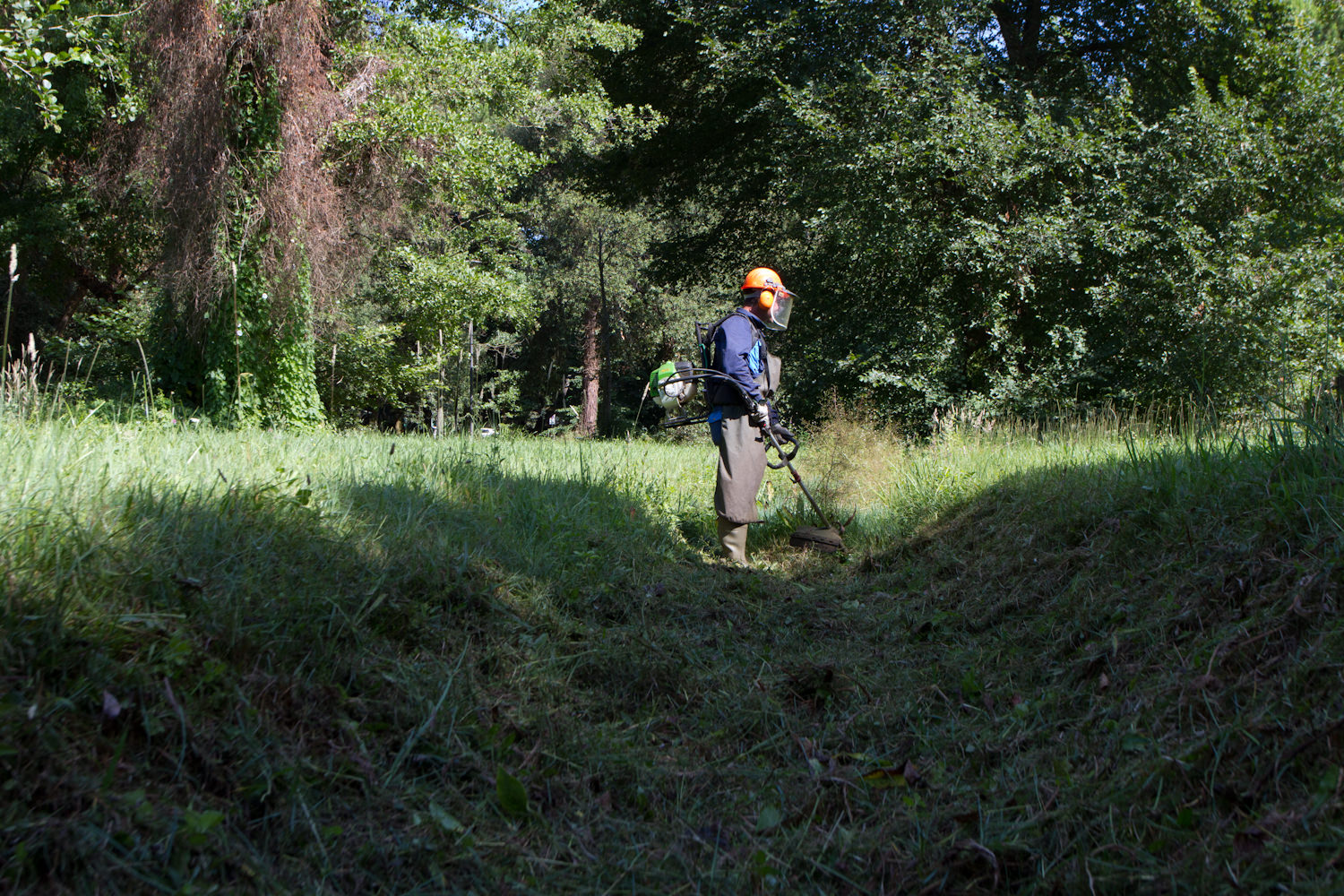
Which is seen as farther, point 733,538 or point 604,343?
point 604,343

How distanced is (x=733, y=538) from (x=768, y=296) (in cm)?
216

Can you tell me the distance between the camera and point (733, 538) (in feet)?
24.1

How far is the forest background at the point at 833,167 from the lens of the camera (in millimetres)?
13133

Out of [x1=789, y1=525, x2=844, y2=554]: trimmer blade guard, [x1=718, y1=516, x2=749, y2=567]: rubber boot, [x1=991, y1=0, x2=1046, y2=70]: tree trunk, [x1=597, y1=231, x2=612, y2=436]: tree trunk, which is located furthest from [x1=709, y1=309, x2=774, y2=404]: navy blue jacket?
[x1=597, y1=231, x2=612, y2=436]: tree trunk

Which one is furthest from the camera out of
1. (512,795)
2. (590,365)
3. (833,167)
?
(590,365)

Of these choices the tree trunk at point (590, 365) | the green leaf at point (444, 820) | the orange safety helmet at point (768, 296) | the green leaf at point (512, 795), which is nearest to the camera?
the green leaf at point (444, 820)

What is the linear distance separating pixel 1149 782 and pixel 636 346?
117ft

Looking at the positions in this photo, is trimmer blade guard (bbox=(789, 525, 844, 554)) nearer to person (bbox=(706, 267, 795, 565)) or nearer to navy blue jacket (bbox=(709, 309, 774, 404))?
person (bbox=(706, 267, 795, 565))

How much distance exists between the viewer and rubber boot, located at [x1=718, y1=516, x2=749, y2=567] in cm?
732

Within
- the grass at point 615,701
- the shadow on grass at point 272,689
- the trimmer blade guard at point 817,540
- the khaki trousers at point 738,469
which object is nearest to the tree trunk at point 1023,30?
the khaki trousers at point 738,469

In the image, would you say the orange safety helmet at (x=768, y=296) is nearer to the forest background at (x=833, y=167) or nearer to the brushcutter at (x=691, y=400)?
the brushcutter at (x=691, y=400)

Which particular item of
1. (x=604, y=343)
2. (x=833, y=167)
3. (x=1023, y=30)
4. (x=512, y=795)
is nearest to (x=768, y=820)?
(x=512, y=795)

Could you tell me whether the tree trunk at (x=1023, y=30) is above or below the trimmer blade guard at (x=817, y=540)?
above

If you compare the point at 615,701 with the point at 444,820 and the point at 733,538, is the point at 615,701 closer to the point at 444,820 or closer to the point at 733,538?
the point at 444,820
